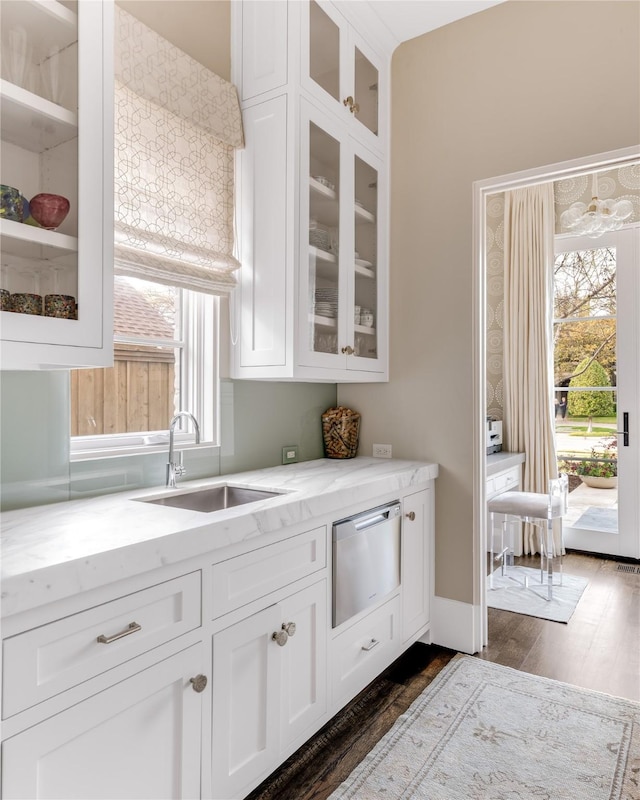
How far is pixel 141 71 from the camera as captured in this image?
6.11 feet

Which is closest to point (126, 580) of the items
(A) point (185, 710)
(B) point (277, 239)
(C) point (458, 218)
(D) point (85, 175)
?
(A) point (185, 710)

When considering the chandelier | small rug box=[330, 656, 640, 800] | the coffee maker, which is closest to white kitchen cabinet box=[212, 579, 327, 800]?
small rug box=[330, 656, 640, 800]

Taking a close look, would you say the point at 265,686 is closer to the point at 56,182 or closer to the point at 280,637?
the point at 280,637

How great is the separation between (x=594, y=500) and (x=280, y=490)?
3.17 metres

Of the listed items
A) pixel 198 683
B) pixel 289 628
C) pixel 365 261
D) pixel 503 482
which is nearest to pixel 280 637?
pixel 289 628

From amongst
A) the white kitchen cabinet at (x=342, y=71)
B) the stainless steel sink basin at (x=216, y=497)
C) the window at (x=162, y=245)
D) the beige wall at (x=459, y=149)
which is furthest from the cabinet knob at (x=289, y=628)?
the white kitchen cabinet at (x=342, y=71)

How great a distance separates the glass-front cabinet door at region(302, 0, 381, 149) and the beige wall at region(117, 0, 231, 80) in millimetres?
374

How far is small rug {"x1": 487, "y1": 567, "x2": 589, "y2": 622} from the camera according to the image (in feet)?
10.1

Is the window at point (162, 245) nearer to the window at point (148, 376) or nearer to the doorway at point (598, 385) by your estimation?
the window at point (148, 376)

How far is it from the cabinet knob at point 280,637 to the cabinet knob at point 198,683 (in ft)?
0.94

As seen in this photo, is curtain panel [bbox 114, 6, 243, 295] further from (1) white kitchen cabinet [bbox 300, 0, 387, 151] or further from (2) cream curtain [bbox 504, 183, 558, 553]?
(2) cream curtain [bbox 504, 183, 558, 553]

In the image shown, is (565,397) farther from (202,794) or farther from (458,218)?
(202,794)

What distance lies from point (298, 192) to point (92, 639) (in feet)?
5.74

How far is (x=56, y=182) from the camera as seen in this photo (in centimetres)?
139
